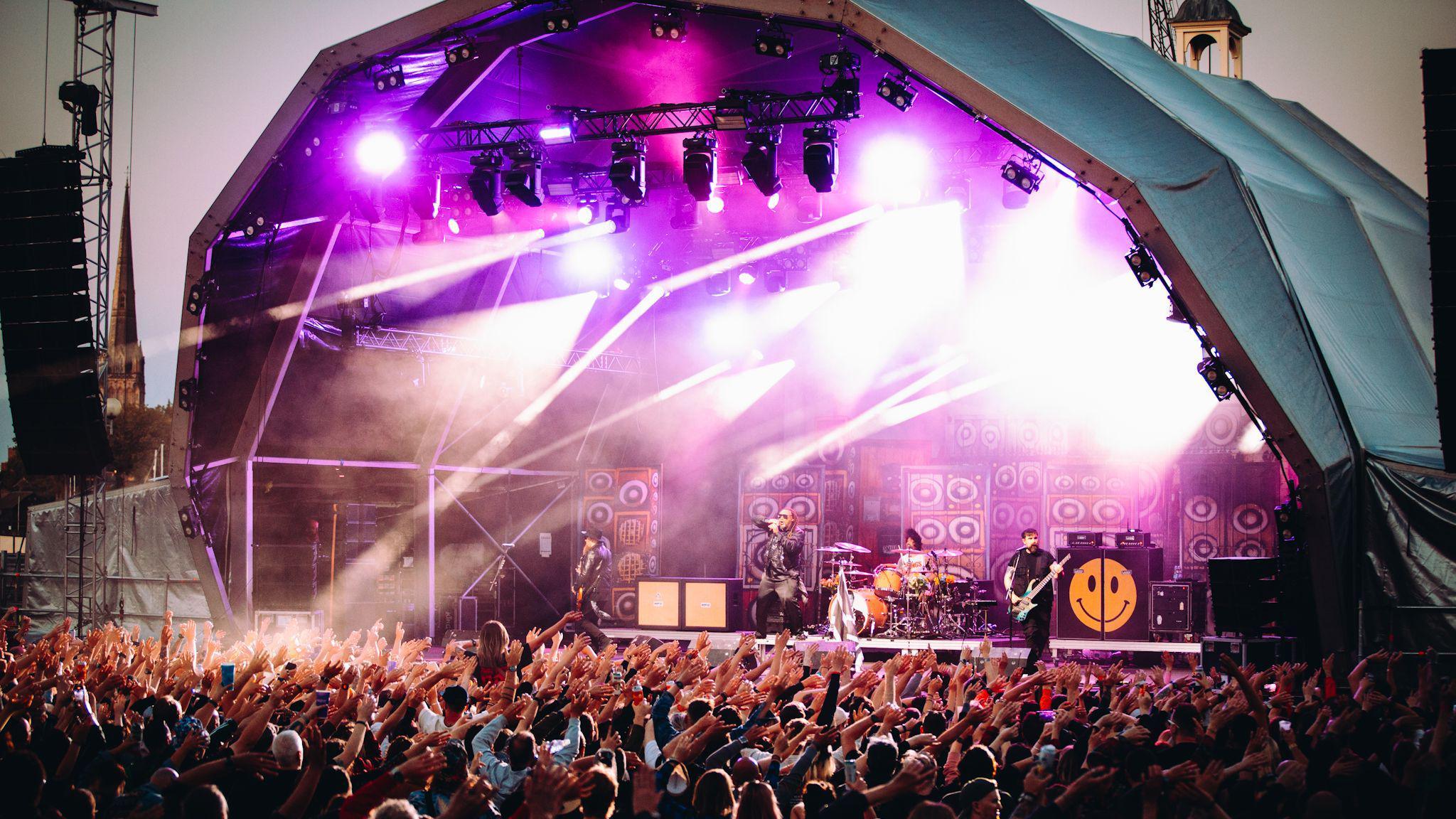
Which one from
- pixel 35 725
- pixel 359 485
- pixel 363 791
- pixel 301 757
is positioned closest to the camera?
pixel 363 791

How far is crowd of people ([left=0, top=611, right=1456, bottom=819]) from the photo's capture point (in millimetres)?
3545

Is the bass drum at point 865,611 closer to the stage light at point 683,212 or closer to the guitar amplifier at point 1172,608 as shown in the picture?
the guitar amplifier at point 1172,608

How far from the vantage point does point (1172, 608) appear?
13.7 m

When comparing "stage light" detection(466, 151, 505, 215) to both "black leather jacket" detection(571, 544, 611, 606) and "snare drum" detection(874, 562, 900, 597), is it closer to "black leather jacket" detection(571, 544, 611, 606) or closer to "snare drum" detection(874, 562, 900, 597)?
"black leather jacket" detection(571, 544, 611, 606)

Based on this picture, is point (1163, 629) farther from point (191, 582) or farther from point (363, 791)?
point (191, 582)

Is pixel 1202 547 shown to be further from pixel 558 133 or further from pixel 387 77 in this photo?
pixel 387 77

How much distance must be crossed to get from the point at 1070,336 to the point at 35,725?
583 inches

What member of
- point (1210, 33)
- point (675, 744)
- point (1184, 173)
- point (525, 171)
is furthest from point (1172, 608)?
point (1210, 33)

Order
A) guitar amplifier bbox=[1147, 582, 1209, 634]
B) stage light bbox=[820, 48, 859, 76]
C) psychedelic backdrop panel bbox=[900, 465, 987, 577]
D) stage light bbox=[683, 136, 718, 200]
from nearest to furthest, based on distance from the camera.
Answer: stage light bbox=[820, 48, 859, 76] < stage light bbox=[683, 136, 718, 200] < guitar amplifier bbox=[1147, 582, 1209, 634] < psychedelic backdrop panel bbox=[900, 465, 987, 577]

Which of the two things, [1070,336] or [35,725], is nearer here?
[35,725]

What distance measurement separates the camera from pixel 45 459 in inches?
476

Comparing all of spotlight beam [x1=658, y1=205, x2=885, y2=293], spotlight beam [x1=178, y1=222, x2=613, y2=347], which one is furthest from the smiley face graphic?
spotlight beam [x1=178, y1=222, x2=613, y2=347]

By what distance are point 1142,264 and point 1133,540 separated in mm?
5327

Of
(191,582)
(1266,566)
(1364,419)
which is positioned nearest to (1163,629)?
(1266,566)
